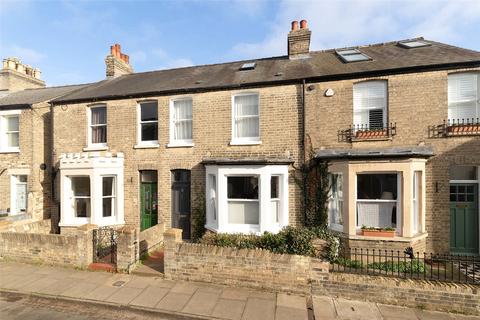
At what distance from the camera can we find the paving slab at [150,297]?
590cm

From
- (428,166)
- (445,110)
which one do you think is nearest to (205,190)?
(428,166)

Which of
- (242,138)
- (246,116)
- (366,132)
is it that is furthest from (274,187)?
(366,132)

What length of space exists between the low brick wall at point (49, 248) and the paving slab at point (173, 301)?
3.37 meters

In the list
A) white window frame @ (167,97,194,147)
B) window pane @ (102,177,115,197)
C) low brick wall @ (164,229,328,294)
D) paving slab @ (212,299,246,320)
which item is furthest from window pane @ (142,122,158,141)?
A: paving slab @ (212,299,246,320)

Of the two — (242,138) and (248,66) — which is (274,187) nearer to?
(242,138)

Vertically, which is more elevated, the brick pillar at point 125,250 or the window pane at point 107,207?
the window pane at point 107,207

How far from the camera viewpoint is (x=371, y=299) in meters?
5.91

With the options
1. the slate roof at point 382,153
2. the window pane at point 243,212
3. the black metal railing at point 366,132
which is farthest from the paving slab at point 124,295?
the black metal railing at point 366,132

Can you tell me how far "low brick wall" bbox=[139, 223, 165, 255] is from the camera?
8.62 meters

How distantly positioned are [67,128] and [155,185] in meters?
5.26

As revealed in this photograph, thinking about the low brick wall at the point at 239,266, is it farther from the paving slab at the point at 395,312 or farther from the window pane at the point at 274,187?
the window pane at the point at 274,187

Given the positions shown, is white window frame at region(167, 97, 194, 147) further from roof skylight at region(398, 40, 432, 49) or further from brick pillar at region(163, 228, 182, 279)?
roof skylight at region(398, 40, 432, 49)

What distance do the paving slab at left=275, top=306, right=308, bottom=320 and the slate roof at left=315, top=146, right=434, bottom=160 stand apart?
4748 millimetres

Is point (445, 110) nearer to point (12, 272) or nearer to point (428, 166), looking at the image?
point (428, 166)
